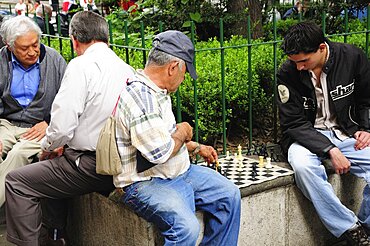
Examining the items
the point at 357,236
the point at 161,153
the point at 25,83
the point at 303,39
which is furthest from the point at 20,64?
the point at 357,236

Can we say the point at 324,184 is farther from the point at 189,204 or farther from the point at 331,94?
the point at 189,204

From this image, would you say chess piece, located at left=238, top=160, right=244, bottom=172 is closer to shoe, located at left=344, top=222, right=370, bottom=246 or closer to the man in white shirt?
shoe, located at left=344, top=222, right=370, bottom=246

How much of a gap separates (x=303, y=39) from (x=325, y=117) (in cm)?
64

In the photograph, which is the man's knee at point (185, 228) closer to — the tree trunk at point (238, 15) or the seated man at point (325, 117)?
the seated man at point (325, 117)

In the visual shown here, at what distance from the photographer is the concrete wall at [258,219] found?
3.60m

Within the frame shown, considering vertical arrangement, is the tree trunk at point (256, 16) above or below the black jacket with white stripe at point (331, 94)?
above

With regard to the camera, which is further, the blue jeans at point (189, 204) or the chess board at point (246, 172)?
the chess board at point (246, 172)

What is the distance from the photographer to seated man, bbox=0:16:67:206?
4.09m

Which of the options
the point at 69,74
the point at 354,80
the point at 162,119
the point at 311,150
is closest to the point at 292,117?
the point at 311,150

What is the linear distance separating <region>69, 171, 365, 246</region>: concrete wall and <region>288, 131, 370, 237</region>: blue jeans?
143 millimetres

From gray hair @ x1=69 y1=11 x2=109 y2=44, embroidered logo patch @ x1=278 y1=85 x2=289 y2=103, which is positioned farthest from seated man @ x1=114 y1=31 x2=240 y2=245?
embroidered logo patch @ x1=278 y1=85 x2=289 y2=103

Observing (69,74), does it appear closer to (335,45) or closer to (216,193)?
(216,193)

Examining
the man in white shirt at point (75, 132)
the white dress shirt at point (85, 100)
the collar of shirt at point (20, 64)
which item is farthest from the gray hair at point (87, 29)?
the collar of shirt at point (20, 64)

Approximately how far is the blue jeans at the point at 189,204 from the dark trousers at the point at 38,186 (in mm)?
366
